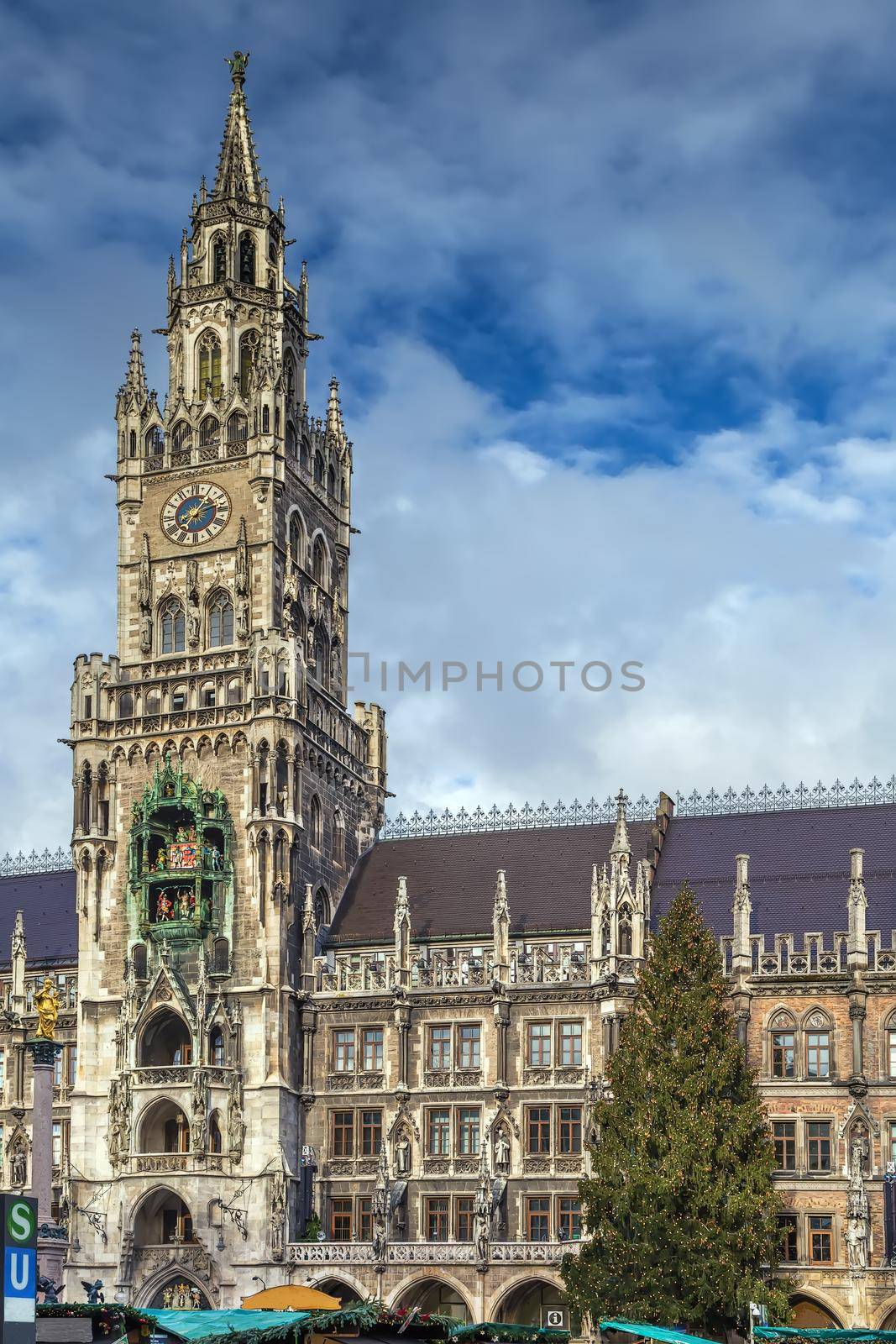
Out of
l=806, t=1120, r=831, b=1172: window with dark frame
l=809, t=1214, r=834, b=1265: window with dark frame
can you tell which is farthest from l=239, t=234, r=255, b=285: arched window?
l=809, t=1214, r=834, b=1265: window with dark frame

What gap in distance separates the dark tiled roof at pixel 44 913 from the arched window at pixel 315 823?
11415 millimetres

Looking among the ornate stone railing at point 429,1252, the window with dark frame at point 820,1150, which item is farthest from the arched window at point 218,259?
the window with dark frame at point 820,1150

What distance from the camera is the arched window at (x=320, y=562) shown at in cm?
8044

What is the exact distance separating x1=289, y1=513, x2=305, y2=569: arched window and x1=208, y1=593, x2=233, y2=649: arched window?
11.2ft

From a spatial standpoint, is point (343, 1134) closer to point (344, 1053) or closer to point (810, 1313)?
point (344, 1053)

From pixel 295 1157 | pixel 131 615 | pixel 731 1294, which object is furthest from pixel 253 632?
pixel 731 1294

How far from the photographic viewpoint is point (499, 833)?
258 feet

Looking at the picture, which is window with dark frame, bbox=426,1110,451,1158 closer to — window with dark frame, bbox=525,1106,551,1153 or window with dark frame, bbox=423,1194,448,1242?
window with dark frame, bbox=423,1194,448,1242

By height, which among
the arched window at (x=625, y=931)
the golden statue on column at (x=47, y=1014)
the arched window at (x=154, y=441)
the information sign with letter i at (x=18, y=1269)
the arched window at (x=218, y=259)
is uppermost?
the arched window at (x=218, y=259)

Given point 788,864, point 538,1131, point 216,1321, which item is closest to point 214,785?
point 538,1131

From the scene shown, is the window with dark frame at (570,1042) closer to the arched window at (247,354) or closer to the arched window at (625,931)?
the arched window at (625,931)

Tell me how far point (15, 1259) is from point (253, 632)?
172 ft

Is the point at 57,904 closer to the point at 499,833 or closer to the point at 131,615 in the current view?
the point at 131,615

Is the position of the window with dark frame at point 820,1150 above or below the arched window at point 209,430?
below
